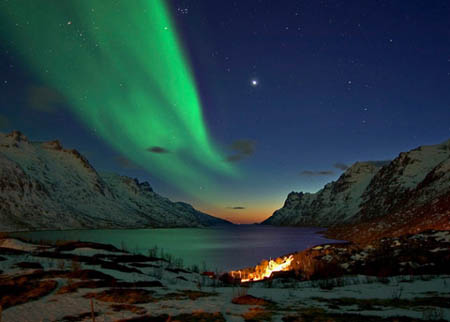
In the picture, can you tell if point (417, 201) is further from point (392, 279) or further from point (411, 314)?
→ point (411, 314)

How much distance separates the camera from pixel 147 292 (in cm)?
1277

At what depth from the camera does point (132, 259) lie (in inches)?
1103

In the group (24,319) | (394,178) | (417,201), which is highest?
(394,178)

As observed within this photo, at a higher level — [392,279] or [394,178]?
[394,178]

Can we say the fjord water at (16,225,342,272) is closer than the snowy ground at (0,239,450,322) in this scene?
No

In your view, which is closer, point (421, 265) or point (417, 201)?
point (421, 265)

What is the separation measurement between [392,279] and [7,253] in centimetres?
2582

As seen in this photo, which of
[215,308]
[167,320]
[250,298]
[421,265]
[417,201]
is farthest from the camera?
[417,201]

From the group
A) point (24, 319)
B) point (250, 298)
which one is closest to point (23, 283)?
point (24, 319)

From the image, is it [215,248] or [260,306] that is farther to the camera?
[215,248]

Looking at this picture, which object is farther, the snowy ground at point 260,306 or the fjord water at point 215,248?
the fjord water at point 215,248

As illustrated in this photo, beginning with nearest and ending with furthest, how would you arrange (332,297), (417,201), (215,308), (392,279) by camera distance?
1. (215,308)
2. (332,297)
3. (392,279)
4. (417,201)

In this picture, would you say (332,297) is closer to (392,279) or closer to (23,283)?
(392,279)

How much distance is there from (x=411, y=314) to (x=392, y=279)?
8.77 metres
